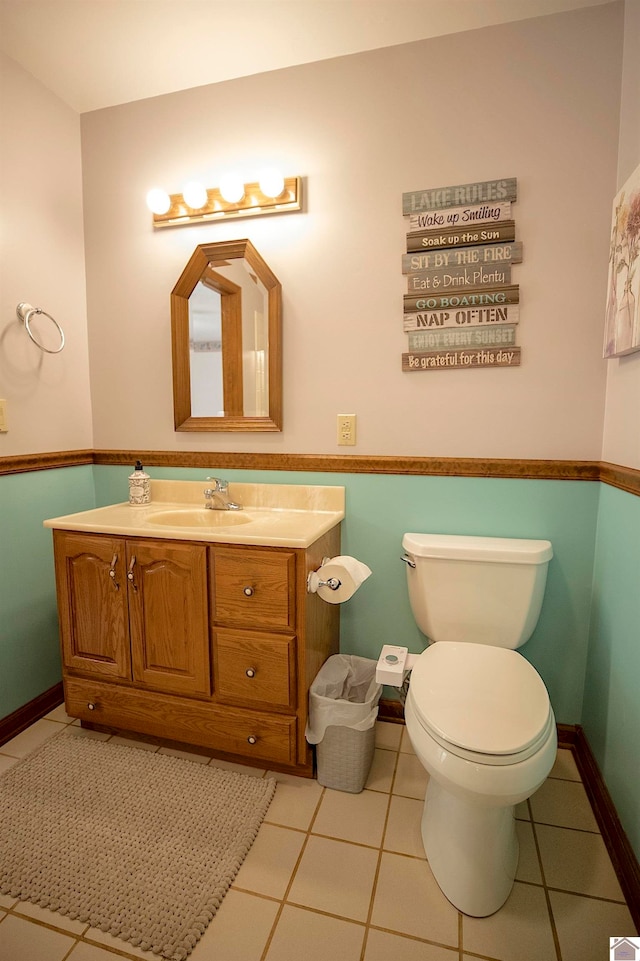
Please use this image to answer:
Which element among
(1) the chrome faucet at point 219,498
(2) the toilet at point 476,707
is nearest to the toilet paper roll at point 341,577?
(2) the toilet at point 476,707

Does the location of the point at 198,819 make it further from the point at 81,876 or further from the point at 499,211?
the point at 499,211

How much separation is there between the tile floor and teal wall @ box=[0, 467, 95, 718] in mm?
827

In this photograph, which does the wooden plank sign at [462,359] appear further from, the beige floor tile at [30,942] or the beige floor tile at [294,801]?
the beige floor tile at [30,942]

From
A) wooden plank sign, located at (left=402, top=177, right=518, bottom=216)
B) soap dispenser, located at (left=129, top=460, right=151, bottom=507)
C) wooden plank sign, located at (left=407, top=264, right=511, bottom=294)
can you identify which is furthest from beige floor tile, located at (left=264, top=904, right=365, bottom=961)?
wooden plank sign, located at (left=402, top=177, right=518, bottom=216)

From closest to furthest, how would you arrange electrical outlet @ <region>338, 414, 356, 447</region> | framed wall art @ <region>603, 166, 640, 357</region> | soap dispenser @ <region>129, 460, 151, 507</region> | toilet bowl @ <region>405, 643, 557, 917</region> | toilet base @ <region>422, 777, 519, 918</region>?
toilet bowl @ <region>405, 643, 557, 917</region> < toilet base @ <region>422, 777, 519, 918</region> < framed wall art @ <region>603, 166, 640, 357</region> < electrical outlet @ <region>338, 414, 356, 447</region> < soap dispenser @ <region>129, 460, 151, 507</region>

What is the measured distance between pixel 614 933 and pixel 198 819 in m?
1.08

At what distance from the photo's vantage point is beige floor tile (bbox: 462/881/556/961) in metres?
1.04

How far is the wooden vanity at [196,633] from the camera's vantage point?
1.46m

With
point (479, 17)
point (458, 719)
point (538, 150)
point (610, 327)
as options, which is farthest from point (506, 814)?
point (479, 17)

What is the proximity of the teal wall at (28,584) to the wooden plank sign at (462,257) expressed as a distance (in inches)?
64.7

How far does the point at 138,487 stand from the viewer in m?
1.96

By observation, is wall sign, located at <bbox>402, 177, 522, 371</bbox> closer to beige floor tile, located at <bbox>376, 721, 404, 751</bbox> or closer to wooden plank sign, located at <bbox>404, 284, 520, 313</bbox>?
wooden plank sign, located at <bbox>404, 284, 520, 313</bbox>

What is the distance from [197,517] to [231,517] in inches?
6.2

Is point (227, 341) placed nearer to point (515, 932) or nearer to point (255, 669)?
point (255, 669)
